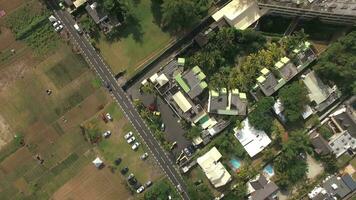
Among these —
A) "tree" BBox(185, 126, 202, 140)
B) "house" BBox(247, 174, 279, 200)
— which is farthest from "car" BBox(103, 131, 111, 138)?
"house" BBox(247, 174, 279, 200)

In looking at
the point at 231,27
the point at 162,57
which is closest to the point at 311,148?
the point at 231,27

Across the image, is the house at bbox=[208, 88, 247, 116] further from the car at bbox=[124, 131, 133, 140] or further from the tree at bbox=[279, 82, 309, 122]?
the car at bbox=[124, 131, 133, 140]

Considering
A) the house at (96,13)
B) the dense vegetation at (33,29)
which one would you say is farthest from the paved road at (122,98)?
the house at (96,13)

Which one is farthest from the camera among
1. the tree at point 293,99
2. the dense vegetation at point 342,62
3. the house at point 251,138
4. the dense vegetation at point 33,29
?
the dense vegetation at point 33,29

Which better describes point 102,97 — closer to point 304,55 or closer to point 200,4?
point 200,4

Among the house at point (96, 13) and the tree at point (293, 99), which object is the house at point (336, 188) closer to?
the tree at point (293, 99)
